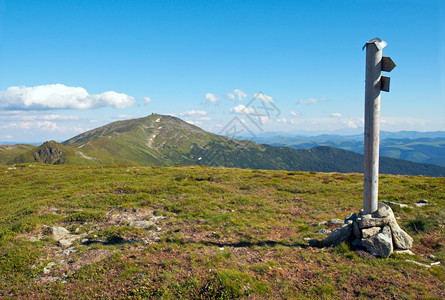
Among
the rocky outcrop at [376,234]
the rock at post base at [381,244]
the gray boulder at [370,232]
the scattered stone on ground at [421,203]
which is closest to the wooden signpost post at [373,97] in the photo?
the rocky outcrop at [376,234]

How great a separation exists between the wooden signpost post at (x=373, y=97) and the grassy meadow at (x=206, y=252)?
3.54 meters

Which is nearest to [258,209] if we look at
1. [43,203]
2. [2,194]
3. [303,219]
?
[303,219]

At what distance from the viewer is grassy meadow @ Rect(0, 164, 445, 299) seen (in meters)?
8.85

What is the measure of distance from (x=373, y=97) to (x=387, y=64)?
154 cm

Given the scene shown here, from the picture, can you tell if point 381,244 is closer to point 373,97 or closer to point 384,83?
point 373,97

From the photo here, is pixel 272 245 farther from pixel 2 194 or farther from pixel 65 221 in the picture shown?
pixel 2 194

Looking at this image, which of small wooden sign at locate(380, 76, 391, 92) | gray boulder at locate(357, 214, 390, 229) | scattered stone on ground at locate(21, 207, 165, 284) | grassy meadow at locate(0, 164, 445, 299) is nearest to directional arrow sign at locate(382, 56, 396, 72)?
small wooden sign at locate(380, 76, 391, 92)

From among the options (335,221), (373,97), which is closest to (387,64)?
(373,97)

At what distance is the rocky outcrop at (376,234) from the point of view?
10898 millimetres

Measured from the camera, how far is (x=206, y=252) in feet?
38.2

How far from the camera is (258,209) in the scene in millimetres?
19266

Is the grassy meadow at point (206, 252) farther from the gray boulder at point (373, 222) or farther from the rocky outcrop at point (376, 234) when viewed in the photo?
the gray boulder at point (373, 222)

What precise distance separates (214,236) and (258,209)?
250 inches

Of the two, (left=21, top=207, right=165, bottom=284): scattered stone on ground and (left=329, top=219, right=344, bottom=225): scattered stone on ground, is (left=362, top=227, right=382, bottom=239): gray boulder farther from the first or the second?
(left=21, top=207, right=165, bottom=284): scattered stone on ground
